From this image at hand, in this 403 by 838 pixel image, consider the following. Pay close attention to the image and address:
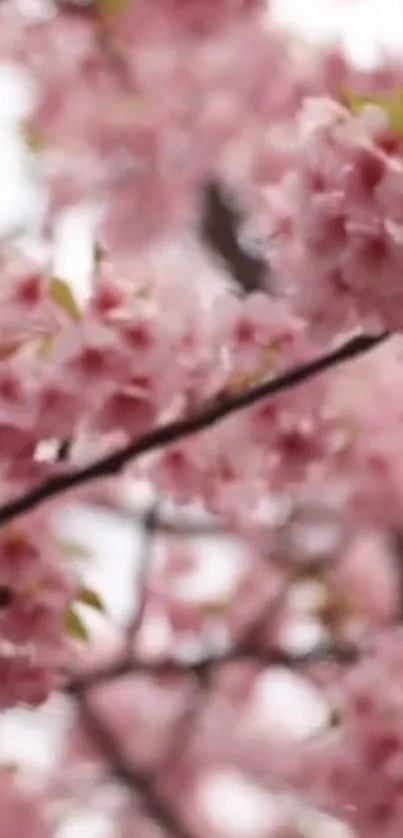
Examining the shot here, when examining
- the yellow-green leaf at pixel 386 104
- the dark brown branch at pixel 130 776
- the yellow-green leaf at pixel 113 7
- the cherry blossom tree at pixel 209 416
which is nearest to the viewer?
the yellow-green leaf at pixel 386 104

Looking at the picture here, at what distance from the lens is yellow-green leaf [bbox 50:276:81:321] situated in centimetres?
110

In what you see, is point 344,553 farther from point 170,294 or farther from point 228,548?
point 170,294

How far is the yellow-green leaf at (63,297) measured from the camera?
1097 millimetres

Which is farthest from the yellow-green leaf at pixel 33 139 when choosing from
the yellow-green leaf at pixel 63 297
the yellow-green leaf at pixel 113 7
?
the yellow-green leaf at pixel 63 297

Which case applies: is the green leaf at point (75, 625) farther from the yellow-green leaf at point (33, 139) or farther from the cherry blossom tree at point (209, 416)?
the yellow-green leaf at point (33, 139)

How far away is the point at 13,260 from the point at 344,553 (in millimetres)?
1384

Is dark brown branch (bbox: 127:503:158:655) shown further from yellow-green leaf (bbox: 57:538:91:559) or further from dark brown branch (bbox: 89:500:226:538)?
yellow-green leaf (bbox: 57:538:91:559)

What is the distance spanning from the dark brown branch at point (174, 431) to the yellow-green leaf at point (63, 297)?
13cm

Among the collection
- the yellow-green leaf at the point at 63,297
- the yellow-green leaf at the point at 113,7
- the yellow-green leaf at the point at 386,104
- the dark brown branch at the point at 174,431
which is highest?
the yellow-green leaf at the point at 386,104

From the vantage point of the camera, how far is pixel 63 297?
43.4 inches

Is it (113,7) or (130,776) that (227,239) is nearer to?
(113,7)

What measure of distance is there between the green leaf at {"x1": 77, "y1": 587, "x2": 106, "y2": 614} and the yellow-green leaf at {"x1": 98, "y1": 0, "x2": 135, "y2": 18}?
0.78m

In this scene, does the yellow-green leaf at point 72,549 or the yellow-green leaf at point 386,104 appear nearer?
the yellow-green leaf at point 386,104

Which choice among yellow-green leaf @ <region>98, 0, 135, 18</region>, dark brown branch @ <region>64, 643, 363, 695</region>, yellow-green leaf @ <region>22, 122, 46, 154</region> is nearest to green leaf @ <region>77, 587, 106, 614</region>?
dark brown branch @ <region>64, 643, 363, 695</region>
